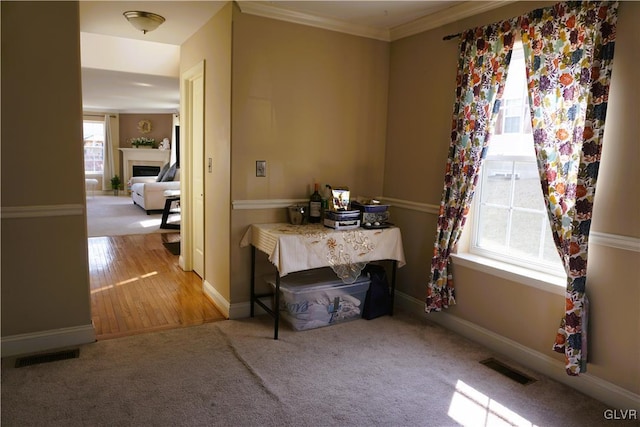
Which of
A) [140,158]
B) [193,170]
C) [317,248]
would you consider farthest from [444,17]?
[140,158]

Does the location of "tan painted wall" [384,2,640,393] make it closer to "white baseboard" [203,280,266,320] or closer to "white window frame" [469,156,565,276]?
"white window frame" [469,156,565,276]

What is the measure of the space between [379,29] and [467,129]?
4.44 feet

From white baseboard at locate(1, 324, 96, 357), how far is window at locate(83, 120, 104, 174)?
10.1m

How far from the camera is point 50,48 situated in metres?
2.73

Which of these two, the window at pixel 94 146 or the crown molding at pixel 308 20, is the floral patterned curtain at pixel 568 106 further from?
the window at pixel 94 146

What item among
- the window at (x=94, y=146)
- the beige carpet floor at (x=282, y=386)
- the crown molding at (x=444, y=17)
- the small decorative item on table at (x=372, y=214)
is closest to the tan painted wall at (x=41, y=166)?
the beige carpet floor at (x=282, y=386)

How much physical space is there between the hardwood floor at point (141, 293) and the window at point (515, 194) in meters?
2.24

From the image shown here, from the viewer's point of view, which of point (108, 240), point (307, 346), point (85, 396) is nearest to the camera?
point (85, 396)

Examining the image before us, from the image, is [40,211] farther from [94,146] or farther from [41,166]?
[94,146]

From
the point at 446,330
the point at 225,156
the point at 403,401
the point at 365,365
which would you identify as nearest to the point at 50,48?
the point at 225,156

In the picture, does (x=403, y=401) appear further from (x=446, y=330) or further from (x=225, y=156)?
(x=225, y=156)

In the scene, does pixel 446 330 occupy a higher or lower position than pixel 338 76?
lower

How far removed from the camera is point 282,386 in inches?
101

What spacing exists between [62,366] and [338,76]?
292 cm
